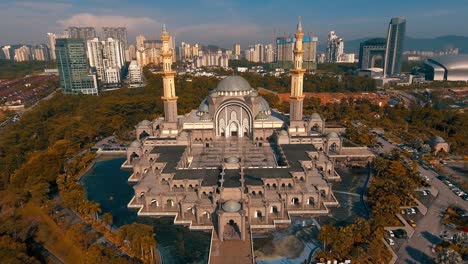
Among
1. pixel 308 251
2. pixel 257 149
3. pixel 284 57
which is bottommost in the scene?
pixel 308 251

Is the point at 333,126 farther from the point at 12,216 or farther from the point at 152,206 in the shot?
the point at 12,216

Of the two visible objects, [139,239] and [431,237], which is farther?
[431,237]

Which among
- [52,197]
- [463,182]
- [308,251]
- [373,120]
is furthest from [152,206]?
[373,120]

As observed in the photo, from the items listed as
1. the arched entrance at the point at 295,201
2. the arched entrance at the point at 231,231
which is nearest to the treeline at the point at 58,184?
the arched entrance at the point at 231,231

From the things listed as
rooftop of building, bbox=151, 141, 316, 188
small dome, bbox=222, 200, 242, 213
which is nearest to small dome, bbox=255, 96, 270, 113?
rooftop of building, bbox=151, 141, 316, 188

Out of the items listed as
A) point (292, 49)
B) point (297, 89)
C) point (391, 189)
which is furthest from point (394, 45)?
point (391, 189)

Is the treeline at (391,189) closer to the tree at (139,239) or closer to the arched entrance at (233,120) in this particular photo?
the tree at (139,239)

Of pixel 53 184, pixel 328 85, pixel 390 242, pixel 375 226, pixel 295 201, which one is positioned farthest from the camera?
pixel 328 85

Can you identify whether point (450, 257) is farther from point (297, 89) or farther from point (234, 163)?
point (297, 89)
